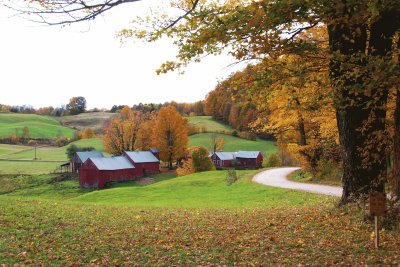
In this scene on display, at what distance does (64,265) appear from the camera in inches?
289

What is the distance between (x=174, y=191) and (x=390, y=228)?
71.4 feet

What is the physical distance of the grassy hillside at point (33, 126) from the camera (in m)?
116

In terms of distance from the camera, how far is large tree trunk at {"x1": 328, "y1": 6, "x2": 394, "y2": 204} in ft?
27.9

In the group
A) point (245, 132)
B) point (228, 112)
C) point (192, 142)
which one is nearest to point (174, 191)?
point (192, 142)

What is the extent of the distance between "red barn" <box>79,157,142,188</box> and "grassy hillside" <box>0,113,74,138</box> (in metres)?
71.1

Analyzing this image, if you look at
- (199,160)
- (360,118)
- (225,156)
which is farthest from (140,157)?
(360,118)

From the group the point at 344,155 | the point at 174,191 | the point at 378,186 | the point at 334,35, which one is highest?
the point at 334,35

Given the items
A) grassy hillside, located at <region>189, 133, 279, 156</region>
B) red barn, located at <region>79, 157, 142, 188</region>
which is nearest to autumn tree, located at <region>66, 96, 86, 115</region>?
grassy hillside, located at <region>189, 133, 279, 156</region>

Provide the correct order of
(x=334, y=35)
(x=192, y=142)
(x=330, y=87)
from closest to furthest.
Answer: (x=330, y=87) → (x=334, y=35) → (x=192, y=142)

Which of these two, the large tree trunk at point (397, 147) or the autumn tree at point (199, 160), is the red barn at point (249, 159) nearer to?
the autumn tree at point (199, 160)

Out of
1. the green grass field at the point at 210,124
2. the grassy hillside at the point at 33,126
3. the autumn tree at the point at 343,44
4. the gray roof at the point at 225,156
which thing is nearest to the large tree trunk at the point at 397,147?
the autumn tree at the point at 343,44

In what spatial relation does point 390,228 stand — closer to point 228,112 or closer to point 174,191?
point 174,191

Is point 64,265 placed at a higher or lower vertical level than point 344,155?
lower

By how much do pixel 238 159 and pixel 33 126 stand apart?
8306cm
